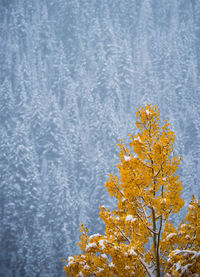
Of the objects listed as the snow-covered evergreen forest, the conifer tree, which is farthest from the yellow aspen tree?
the snow-covered evergreen forest

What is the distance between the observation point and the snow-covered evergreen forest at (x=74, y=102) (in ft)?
94.1

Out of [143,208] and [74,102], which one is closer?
[143,208]

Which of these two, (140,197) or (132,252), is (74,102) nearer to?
(140,197)

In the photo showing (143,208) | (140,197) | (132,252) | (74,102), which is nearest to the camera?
(132,252)

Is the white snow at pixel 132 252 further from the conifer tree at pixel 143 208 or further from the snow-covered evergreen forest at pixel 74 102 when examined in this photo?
the snow-covered evergreen forest at pixel 74 102

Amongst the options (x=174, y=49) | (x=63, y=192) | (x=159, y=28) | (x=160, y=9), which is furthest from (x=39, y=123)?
(x=160, y=9)

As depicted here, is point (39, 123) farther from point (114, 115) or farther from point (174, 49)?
point (174, 49)

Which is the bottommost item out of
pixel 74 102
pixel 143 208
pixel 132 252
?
pixel 132 252

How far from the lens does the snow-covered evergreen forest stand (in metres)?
28.7

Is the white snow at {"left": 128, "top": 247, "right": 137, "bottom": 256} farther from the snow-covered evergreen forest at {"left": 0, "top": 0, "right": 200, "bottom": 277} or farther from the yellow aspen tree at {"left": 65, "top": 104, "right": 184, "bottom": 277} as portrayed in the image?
the snow-covered evergreen forest at {"left": 0, "top": 0, "right": 200, "bottom": 277}

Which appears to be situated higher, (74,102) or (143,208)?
(74,102)

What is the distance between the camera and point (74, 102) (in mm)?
42562

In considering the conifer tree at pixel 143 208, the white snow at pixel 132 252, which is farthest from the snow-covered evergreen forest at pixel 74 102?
the white snow at pixel 132 252

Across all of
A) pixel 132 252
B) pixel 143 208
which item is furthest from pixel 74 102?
pixel 132 252
